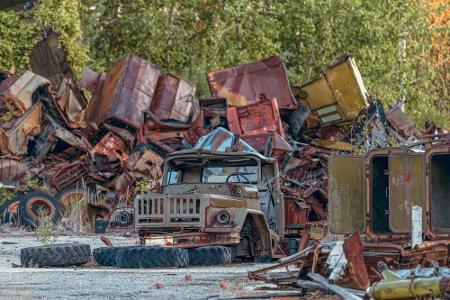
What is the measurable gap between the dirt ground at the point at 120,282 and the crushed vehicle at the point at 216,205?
0.66 m

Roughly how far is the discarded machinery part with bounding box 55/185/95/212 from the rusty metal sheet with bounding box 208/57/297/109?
473cm

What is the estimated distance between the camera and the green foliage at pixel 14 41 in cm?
3341

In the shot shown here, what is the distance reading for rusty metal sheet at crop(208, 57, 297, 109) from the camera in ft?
95.8

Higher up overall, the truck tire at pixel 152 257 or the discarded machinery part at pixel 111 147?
the discarded machinery part at pixel 111 147

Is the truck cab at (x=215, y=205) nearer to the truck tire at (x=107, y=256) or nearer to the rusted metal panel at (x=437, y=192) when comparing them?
the truck tire at (x=107, y=256)

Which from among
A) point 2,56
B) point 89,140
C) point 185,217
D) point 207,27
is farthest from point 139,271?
point 207,27

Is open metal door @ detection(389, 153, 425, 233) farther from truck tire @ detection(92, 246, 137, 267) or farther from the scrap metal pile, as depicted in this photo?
the scrap metal pile

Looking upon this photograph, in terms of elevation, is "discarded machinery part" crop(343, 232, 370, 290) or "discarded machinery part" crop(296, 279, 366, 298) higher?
"discarded machinery part" crop(343, 232, 370, 290)

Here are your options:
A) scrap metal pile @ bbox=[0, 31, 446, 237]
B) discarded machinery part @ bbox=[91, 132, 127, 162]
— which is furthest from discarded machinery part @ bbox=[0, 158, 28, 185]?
discarded machinery part @ bbox=[91, 132, 127, 162]

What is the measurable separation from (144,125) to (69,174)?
2057mm

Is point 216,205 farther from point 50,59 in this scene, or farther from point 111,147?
point 50,59

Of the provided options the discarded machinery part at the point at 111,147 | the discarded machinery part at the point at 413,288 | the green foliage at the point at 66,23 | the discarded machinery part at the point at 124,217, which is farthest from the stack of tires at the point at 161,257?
the green foliage at the point at 66,23

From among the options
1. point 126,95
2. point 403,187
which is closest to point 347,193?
point 403,187

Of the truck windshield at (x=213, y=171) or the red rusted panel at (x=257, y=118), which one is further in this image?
the red rusted panel at (x=257, y=118)
